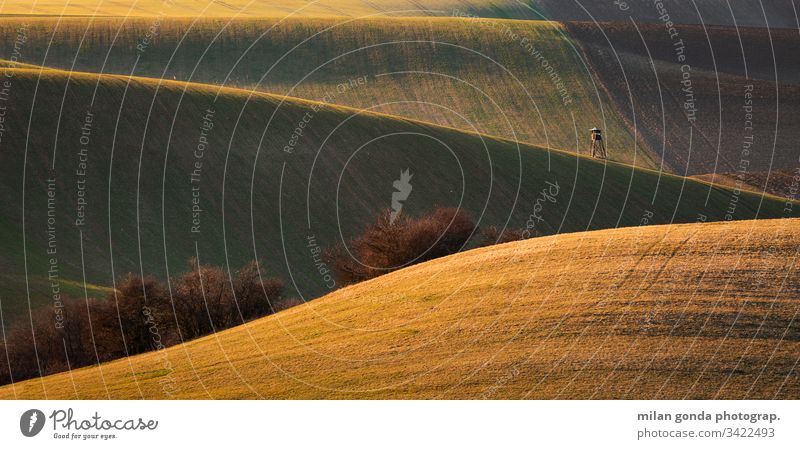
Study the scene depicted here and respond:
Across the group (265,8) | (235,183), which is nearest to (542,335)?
(235,183)

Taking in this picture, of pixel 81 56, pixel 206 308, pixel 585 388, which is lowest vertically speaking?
pixel 81 56

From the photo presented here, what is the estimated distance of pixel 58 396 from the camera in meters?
26.5

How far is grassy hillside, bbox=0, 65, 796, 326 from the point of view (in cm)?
5859

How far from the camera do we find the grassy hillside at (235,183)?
5859 cm

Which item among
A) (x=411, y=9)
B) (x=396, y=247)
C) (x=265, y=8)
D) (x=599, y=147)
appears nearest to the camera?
(x=396, y=247)

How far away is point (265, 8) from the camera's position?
486 ft

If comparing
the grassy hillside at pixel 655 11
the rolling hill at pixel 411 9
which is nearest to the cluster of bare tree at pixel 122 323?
the rolling hill at pixel 411 9

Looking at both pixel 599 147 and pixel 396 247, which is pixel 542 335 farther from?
pixel 599 147

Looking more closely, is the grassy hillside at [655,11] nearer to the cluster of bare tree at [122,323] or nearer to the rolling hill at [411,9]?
the rolling hill at [411,9]

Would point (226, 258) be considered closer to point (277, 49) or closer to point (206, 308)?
point (206, 308)

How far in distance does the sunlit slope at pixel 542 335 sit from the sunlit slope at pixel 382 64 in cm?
7245

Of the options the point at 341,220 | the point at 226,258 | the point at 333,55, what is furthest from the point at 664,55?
the point at 226,258

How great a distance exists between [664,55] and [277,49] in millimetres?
49069

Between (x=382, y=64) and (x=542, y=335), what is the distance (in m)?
92.9
